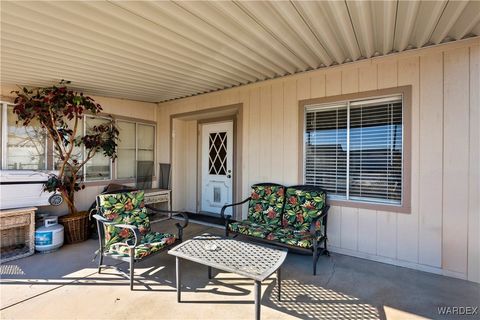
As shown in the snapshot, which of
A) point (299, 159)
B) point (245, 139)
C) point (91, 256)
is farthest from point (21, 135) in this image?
point (299, 159)

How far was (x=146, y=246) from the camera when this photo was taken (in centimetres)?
278

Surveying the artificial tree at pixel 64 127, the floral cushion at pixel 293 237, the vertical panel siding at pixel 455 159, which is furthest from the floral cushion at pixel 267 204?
the artificial tree at pixel 64 127

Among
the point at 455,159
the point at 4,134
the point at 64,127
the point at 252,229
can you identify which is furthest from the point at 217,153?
the point at 455,159

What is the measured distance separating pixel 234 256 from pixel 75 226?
3060mm

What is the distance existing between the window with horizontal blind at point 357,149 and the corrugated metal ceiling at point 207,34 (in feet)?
2.23

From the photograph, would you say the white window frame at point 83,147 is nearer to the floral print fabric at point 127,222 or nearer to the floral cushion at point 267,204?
the floral print fabric at point 127,222

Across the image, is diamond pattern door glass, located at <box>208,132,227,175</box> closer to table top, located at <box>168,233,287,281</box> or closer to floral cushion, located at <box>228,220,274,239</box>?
floral cushion, located at <box>228,220,274,239</box>

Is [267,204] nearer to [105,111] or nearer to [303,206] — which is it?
[303,206]

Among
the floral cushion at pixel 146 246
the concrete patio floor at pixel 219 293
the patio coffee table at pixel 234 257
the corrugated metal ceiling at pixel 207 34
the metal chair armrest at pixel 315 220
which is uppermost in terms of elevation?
the corrugated metal ceiling at pixel 207 34

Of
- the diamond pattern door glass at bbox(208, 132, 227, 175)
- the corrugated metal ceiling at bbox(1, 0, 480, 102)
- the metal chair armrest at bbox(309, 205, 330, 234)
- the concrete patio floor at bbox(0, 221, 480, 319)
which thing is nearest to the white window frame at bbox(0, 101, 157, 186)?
the corrugated metal ceiling at bbox(1, 0, 480, 102)

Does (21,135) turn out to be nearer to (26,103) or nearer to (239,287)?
(26,103)

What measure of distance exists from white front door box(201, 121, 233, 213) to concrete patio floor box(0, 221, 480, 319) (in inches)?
94.1

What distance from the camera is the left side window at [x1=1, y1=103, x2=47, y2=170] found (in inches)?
154

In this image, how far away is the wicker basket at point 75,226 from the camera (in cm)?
391
